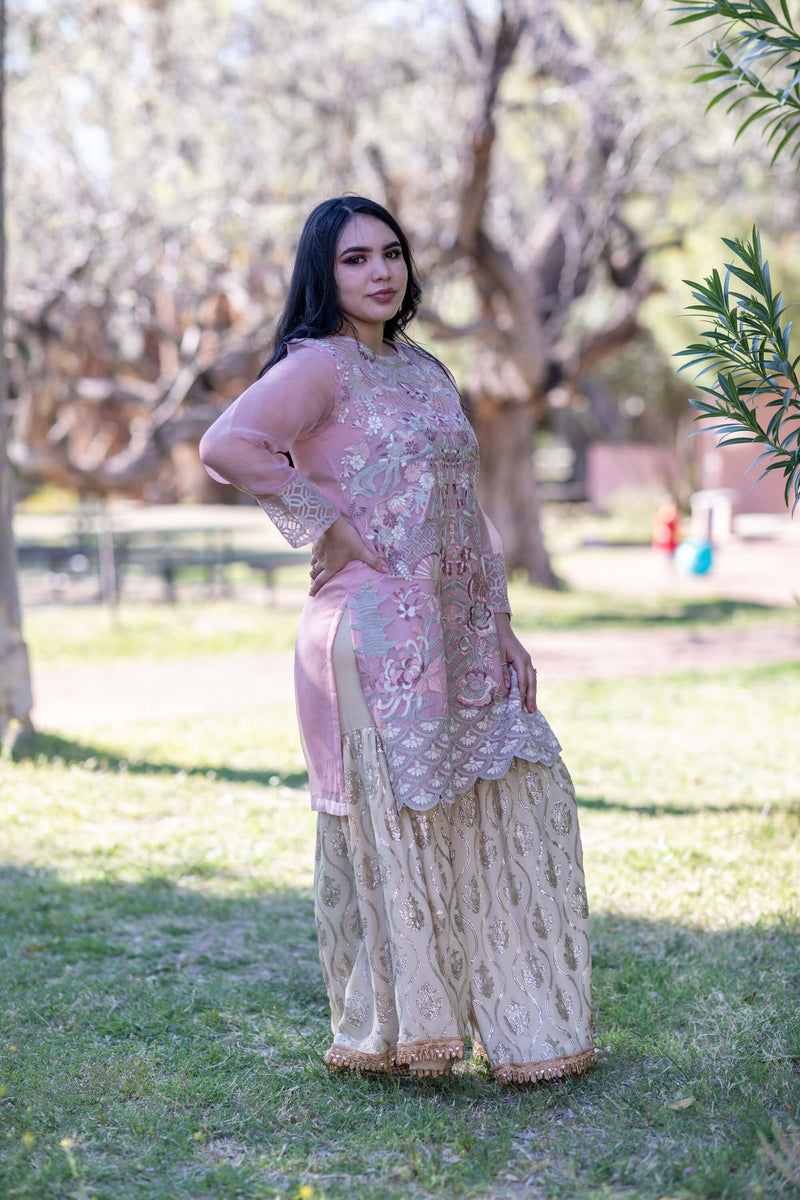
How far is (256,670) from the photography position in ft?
34.4

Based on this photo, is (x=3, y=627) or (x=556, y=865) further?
(x=3, y=627)

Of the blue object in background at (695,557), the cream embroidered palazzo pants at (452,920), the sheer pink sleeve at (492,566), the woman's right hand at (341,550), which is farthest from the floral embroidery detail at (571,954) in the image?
the blue object in background at (695,557)

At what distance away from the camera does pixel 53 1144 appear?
288cm

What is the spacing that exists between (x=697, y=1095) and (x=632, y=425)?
3148 centimetres

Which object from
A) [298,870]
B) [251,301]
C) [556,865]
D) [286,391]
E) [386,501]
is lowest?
[298,870]

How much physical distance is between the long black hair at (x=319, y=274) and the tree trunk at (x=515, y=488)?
41.0 ft

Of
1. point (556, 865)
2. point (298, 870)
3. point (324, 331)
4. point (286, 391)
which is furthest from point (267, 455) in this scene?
point (298, 870)

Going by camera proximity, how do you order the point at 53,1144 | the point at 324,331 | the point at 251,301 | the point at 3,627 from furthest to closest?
the point at 251,301 → the point at 3,627 → the point at 324,331 → the point at 53,1144

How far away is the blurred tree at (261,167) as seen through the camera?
12.4 metres

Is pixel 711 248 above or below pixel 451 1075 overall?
above

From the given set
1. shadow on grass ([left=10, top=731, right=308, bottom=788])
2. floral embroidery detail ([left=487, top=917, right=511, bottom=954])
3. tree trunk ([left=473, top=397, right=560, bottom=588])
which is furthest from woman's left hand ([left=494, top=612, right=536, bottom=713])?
tree trunk ([left=473, top=397, right=560, bottom=588])

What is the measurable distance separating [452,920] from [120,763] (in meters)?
4.31

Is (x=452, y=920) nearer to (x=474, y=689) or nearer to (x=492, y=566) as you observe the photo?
(x=474, y=689)

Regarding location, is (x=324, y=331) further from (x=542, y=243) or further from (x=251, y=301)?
(x=542, y=243)
